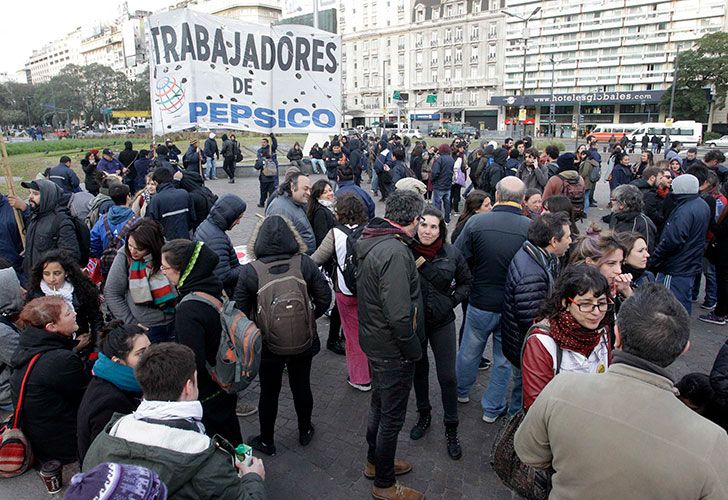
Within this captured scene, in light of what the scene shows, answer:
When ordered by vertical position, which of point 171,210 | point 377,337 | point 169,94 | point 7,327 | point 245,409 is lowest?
point 245,409

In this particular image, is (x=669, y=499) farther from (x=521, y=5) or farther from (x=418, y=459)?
(x=521, y=5)

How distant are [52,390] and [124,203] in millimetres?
2937

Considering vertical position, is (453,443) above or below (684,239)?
below

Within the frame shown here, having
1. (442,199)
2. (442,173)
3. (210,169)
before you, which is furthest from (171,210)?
(210,169)

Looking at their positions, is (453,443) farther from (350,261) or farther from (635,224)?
(635,224)

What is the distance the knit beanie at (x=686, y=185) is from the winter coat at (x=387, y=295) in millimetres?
3661

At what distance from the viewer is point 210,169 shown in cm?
1842

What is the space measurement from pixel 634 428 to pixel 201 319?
2216 mm

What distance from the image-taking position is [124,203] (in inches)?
210

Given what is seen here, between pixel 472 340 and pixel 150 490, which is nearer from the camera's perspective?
pixel 150 490

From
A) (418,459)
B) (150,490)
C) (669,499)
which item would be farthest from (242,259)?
(669,499)

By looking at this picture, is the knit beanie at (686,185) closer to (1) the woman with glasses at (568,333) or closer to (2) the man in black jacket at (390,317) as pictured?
(1) the woman with glasses at (568,333)

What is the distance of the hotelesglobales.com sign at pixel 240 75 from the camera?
665 cm

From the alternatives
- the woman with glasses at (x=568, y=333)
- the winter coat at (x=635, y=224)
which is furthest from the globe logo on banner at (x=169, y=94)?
the woman with glasses at (x=568, y=333)
